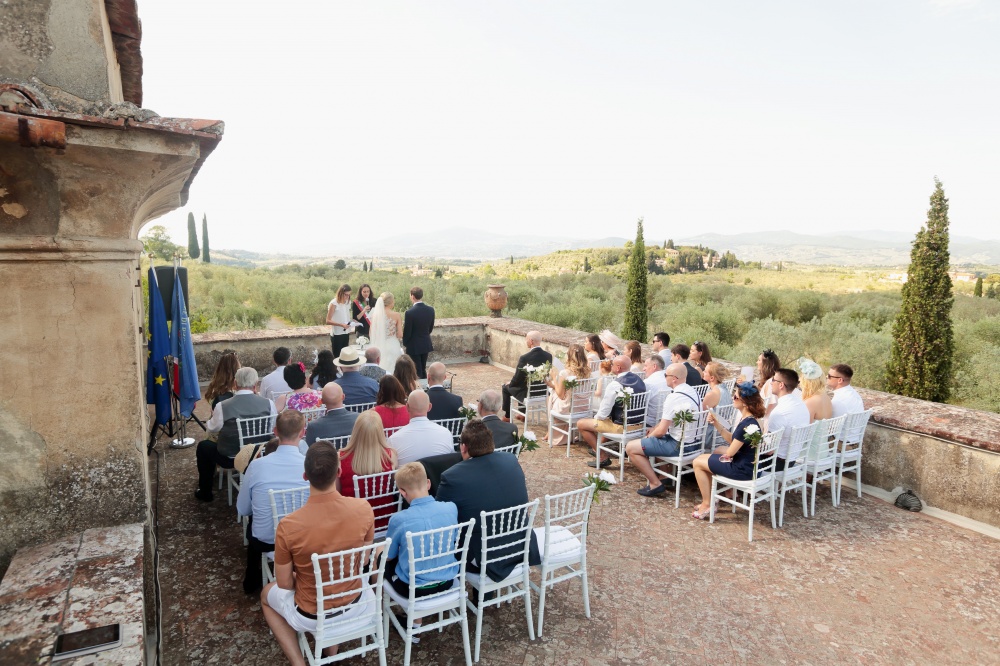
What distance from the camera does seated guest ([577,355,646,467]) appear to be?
625 cm

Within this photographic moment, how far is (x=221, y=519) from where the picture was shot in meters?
5.04

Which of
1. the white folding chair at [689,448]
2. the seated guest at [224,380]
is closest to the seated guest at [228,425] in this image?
the seated guest at [224,380]

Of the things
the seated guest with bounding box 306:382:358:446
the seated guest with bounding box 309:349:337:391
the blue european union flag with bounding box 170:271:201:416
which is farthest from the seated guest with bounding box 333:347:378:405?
the blue european union flag with bounding box 170:271:201:416

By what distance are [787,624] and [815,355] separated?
43.2ft

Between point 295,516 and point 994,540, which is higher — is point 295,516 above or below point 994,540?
above

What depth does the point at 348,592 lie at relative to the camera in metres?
2.92

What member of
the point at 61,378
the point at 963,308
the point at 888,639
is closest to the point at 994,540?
the point at 888,639

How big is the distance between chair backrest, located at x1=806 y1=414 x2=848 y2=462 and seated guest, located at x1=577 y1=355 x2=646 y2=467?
170 centimetres

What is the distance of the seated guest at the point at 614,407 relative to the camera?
625 centimetres

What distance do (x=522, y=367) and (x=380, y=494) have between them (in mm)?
3676

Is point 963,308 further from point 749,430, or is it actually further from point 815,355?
point 749,430

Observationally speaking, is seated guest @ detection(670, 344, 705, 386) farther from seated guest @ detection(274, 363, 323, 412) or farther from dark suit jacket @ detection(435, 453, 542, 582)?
seated guest @ detection(274, 363, 323, 412)

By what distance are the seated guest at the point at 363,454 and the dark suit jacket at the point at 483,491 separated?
1.90ft

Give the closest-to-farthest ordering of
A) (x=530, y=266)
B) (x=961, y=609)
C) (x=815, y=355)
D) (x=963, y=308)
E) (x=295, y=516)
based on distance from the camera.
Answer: (x=295, y=516) → (x=961, y=609) → (x=815, y=355) → (x=963, y=308) → (x=530, y=266)
